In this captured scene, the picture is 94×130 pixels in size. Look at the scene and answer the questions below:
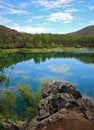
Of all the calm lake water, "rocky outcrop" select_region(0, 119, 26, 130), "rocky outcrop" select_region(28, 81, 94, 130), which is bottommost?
the calm lake water

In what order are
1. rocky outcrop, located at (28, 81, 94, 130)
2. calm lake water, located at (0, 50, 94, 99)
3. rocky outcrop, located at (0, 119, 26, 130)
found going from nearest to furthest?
rocky outcrop, located at (28, 81, 94, 130) < rocky outcrop, located at (0, 119, 26, 130) < calm lake water, located at (0, 50, 94, 99)

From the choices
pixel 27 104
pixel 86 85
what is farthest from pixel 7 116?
pixel 86 85

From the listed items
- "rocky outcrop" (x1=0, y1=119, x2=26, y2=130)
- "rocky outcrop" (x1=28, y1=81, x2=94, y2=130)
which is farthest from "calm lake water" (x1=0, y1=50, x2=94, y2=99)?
"rocky outcrop" (x1=28, y1=81, x2=94, y2=130)

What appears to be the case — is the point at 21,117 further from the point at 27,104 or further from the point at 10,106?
the point at 27,104

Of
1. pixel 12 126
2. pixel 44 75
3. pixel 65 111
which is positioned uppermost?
pixel 65 111

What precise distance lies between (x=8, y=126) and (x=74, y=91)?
9872mm

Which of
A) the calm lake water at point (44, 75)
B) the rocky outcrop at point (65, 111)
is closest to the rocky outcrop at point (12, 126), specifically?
the rocky outcrop at point (65, 111)

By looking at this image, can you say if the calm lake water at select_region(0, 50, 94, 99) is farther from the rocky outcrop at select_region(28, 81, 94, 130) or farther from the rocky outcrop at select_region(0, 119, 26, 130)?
the rocky outcrop at select_region(28, 81, 94, 130)

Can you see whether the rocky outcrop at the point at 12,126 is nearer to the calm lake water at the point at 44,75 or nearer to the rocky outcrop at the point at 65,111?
the rocky outcrop at the point at 65,111

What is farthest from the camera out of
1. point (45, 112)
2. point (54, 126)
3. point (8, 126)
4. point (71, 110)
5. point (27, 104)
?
point (27, 104)

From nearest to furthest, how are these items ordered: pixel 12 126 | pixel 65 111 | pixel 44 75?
pixel 65 111, pixel 12 126, pixel 44 75

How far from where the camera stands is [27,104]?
2072 inches

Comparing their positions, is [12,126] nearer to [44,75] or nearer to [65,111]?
[65,111]

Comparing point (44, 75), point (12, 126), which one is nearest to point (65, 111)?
point (12, 126)
